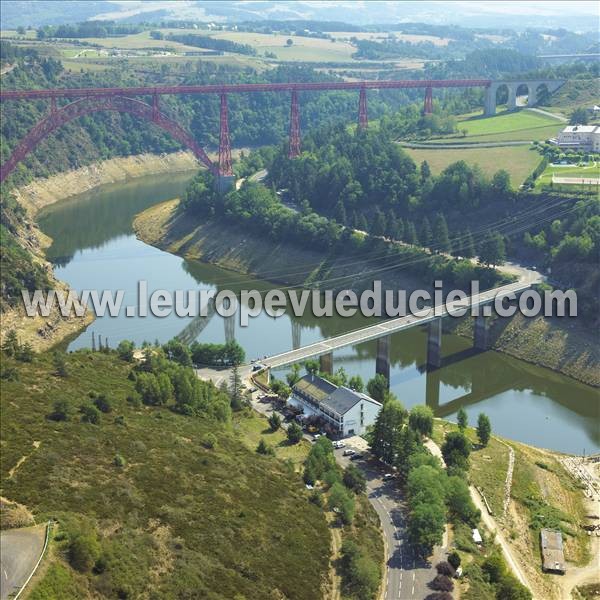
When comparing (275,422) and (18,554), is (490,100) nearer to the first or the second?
(275,422)

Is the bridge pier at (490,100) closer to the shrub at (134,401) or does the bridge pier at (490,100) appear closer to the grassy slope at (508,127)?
the grassy slope at (508,127)

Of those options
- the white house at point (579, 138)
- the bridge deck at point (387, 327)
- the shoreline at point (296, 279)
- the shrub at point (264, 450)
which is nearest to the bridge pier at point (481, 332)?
the shoreline at point (296, 279)

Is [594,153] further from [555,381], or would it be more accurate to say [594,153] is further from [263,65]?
[263,65]

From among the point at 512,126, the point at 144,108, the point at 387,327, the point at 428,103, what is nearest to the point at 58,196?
the point at 144,108

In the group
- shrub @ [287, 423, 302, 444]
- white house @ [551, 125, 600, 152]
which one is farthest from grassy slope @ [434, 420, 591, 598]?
white house @ [551, 125, 600, 152]

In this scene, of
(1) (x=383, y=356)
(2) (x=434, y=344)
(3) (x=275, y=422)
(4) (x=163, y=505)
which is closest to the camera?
(4) (x=163, y=505)

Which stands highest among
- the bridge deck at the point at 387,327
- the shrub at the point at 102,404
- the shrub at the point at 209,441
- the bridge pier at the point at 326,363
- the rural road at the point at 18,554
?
the rural road at the point at 18,554
